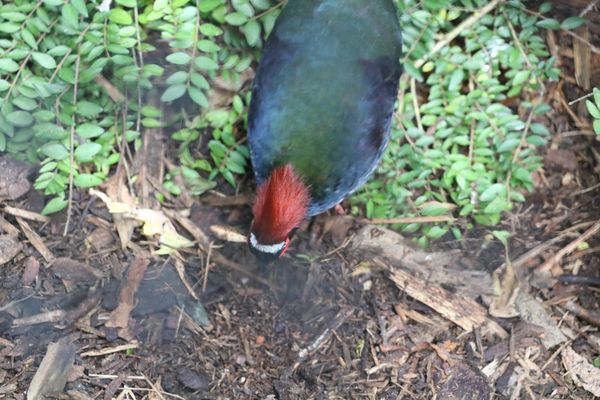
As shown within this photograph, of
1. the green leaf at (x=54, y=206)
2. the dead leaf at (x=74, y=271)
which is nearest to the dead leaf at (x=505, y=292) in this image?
the dead leaf at (x=74, y=271)

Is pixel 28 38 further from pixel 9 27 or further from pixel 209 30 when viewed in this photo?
pixel 209 30

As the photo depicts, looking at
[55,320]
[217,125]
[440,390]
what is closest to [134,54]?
[217,125]

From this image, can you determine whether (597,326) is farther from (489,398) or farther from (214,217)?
(214,217)

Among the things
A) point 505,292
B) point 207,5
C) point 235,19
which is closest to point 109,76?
point 207,5

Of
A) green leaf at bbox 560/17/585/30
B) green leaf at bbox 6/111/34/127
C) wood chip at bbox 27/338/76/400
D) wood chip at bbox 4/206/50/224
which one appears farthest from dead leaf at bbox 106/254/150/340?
green leaf at bbox 560/17/585/30

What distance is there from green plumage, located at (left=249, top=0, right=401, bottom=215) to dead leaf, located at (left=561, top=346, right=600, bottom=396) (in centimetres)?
153

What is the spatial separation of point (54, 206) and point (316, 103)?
4.86ft

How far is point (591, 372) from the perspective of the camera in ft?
12.3

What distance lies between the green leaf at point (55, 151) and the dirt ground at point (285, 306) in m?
0.22

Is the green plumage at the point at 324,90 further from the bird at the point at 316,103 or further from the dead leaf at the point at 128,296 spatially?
the dead leaf at the point at 128,296

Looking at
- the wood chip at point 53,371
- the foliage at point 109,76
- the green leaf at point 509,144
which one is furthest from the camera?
the green leaf at point 509,144

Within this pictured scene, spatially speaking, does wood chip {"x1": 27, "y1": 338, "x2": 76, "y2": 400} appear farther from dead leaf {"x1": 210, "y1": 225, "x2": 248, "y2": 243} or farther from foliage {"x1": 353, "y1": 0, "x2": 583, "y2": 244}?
foliage {"x1": 353, "y1": 0, "x2": 583, "y2": 244}

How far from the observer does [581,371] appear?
3744 mm

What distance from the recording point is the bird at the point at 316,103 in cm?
363
